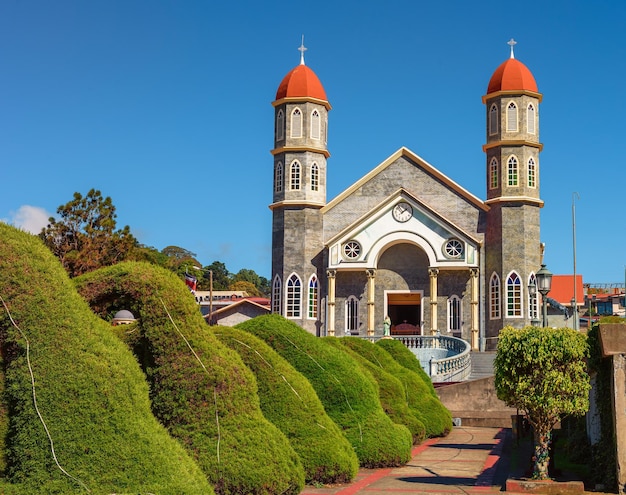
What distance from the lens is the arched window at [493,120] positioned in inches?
1686

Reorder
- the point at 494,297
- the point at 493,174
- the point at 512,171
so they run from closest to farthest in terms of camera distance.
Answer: the point at 494,297
the point at 512,171
the point at 493,174

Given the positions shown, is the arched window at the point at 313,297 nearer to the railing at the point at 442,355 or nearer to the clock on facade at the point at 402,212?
the railing at the point at 442,355

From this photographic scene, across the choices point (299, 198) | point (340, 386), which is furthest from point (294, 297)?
point (340, 386)

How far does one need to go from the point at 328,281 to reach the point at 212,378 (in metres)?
31.9

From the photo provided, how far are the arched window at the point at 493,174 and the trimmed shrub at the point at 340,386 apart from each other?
2827 centimetres

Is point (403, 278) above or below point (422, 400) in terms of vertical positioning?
above

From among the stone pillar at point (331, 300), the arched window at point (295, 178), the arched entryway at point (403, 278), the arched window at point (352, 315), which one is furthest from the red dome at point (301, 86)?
the arched window at point (352, 315)

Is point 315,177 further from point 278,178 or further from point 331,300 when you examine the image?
point 331,300

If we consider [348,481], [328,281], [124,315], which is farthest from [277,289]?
[348,481]

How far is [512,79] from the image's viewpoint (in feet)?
140

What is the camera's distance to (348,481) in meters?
13.7

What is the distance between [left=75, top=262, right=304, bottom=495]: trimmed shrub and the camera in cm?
1088

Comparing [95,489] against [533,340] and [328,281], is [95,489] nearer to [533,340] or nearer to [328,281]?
[533,340]

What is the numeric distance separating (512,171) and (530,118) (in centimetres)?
306
